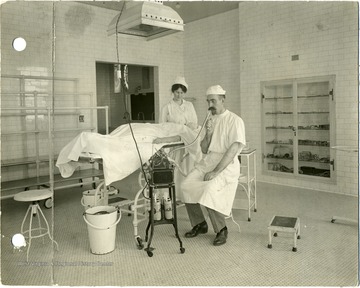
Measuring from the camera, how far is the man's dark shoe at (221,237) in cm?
339

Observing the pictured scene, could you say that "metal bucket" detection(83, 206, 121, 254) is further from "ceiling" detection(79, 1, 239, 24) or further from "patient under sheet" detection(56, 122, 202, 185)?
"ceiling" detection(79, 1, 239, 24)

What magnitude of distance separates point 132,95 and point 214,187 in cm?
579

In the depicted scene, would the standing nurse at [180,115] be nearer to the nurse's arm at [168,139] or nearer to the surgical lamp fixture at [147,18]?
the nurse's arm at [168,139]

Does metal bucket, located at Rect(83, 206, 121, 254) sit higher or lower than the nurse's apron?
lower

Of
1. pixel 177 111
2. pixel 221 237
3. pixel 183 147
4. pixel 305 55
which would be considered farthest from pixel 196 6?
pixel 221 237

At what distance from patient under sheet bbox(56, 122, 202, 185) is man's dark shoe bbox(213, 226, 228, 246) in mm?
1052

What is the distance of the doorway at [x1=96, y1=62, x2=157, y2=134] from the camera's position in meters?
8.13

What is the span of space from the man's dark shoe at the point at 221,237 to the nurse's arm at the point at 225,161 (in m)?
0.56

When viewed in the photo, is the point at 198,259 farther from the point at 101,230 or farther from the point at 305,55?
the point at 305,55

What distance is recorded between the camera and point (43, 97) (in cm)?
579

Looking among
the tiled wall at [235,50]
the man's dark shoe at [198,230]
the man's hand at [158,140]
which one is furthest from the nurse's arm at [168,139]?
the tiled wall at [235,50]

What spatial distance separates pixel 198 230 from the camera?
371 cm

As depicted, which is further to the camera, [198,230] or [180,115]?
[180,115]

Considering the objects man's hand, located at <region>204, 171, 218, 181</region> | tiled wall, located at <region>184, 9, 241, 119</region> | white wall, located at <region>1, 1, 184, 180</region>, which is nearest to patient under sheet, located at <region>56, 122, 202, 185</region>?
man's hand, located at <region>204, 171, 218, 181</region>
